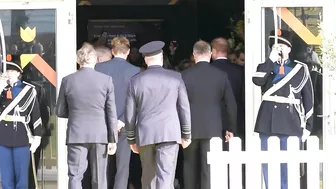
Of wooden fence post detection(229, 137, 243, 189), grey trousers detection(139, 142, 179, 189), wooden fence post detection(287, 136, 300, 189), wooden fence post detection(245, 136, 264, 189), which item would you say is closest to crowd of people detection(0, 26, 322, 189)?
grey trousers detection(139, 142, 179, 189)

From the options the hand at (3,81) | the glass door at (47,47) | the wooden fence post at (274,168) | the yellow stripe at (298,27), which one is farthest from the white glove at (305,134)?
the hand at (3,81)

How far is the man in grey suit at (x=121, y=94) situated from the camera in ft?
24.3

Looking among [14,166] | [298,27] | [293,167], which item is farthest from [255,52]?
[14,166]

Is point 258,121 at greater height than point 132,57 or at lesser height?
lesser

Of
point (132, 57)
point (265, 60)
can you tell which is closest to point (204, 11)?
point (132, 57)

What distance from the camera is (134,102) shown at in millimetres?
6676

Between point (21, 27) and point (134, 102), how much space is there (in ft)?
5.80

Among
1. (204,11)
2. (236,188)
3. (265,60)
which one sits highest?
(204,11)

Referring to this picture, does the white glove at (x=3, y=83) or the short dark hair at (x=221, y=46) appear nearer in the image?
the white glove at (x=3, y=83)

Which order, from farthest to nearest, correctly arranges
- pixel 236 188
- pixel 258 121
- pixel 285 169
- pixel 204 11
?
pixel 204 11, pixel 258 121, pixel 285 169, pixel 236 188

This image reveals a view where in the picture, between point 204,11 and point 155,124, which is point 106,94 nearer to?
point 155,124

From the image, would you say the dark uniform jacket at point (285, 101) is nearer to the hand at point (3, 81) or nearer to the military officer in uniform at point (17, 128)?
the military officer in uniform at point (17, 128)

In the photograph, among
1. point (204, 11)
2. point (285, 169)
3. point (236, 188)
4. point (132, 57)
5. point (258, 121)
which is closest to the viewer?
point (236, 188)

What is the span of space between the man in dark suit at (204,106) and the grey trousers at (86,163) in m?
0.95
